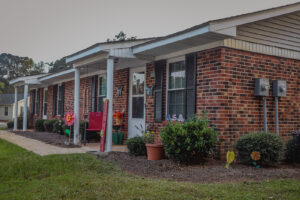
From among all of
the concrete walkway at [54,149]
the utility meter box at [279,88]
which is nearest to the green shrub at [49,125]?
the concrete walkway at [54,149]

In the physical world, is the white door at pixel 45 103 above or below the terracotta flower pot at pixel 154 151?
above

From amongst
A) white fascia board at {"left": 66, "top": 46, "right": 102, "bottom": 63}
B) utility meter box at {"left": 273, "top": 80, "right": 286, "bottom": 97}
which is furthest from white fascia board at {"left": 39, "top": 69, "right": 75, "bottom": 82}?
utility meter box at {"left": 273, "top": 80, "right": 286, "bottom": 97}

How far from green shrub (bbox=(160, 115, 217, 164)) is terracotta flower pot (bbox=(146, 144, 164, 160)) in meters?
0.58

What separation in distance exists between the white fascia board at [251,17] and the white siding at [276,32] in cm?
30

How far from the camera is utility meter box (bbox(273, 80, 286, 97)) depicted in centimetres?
705

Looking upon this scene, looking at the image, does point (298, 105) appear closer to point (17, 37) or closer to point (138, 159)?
point (138, 159)

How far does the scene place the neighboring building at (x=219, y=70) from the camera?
254 inches

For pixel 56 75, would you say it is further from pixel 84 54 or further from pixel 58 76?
pixel 84 54

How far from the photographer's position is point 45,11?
1210 centimetres

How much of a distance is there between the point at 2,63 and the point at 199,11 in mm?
59974

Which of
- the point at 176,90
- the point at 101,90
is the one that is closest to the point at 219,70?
the point at 176,90

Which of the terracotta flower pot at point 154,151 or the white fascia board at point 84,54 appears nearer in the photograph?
the terracotta flower pot at point 154,151

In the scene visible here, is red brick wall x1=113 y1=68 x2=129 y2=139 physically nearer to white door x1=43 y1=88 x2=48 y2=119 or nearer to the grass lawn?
the grass lawn

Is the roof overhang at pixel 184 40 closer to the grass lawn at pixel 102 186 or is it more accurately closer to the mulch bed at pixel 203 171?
the mulch bed at pixel 203 171
